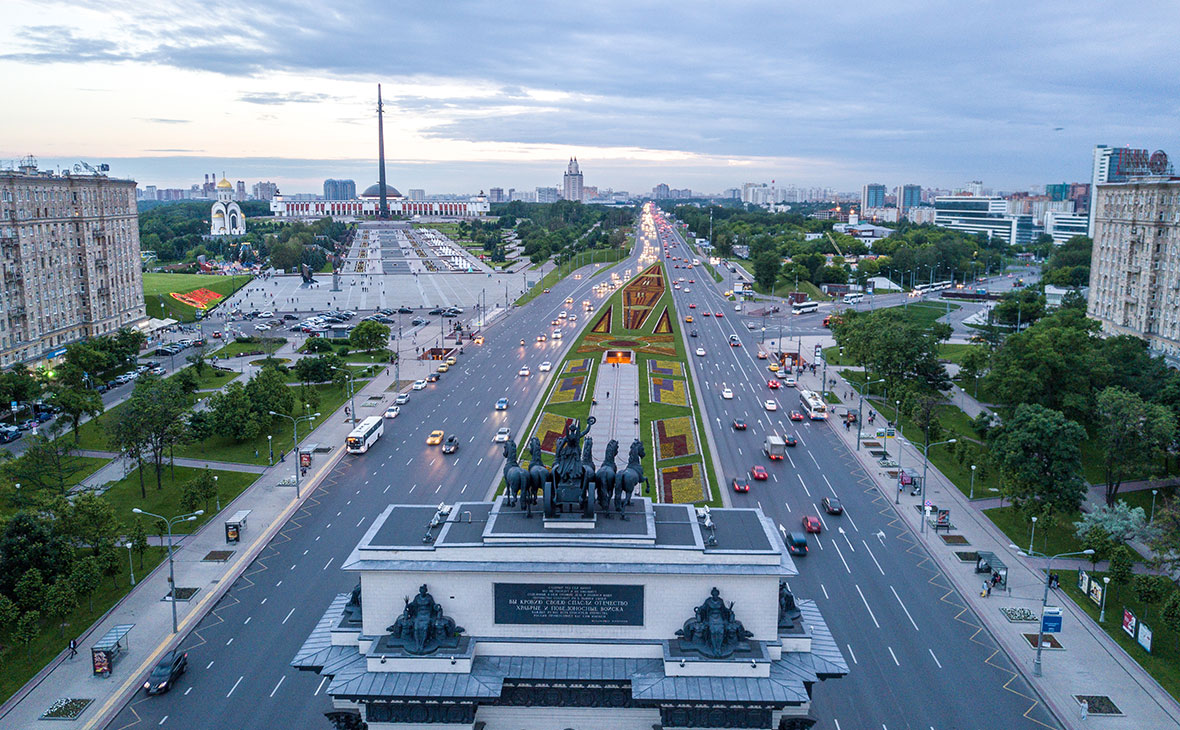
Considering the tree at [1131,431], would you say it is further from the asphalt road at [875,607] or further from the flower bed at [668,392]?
the flower bed at [668,392]

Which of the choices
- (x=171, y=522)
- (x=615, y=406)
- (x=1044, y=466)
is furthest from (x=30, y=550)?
(x=1044, y=466)

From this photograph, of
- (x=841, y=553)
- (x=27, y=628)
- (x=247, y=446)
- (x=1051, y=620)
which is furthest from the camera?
(x=247, y=446)

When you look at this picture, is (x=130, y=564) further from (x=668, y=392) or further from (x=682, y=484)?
(x=668, y=392)

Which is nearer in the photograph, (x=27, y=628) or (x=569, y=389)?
Answer: (x=27, y=628)

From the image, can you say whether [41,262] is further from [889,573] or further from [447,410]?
[889,573]

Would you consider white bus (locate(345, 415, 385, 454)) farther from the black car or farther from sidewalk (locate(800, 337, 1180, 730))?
sidewalk (locate(800, 337, 1180, 730))

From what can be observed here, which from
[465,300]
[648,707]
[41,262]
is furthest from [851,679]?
[465,300]

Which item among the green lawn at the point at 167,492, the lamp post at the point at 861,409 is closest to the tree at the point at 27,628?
the green lawn at the point at 167,492
